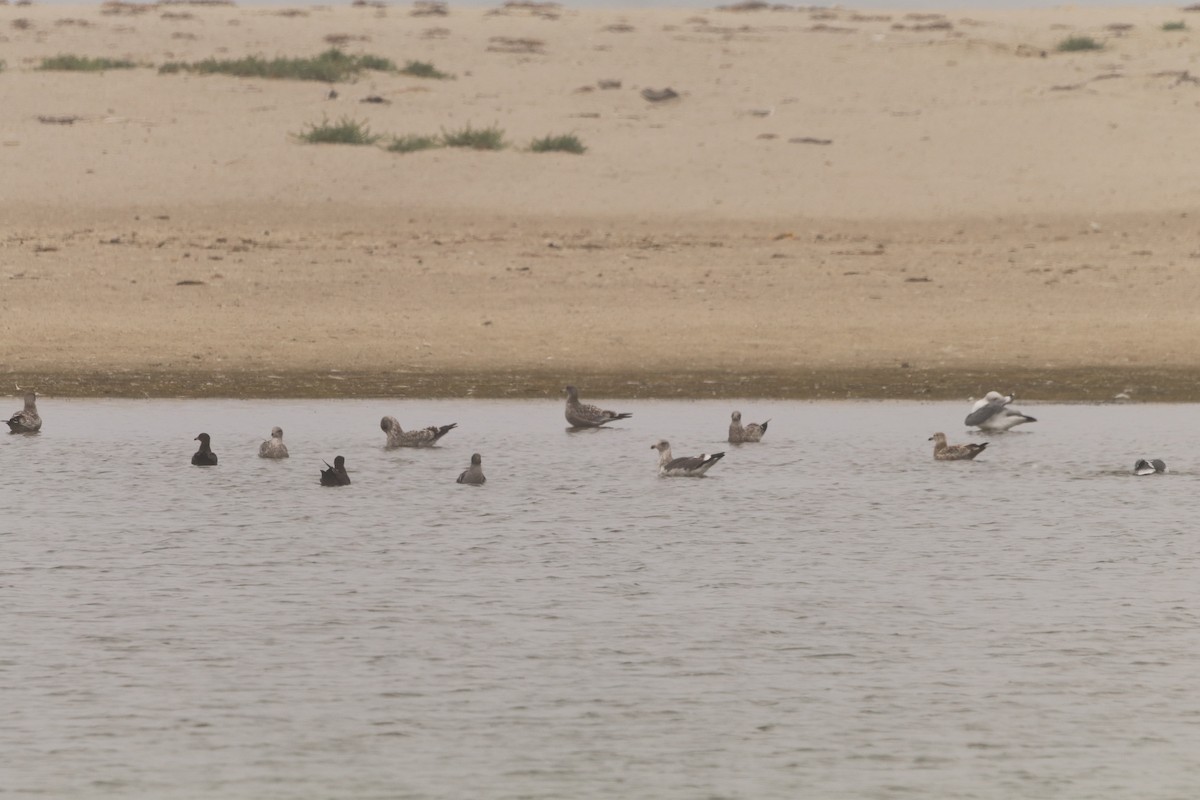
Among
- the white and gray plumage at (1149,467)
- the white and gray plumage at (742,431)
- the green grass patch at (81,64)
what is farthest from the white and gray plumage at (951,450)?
the green grass patch at (81,64)

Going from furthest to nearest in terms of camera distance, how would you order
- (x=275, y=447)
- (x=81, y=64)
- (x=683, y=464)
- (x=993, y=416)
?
(x=81, y=64)
(x=993, y=416)
(x=275, y=447)
(x=683, y=464)

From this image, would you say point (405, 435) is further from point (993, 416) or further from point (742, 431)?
point (993, 416)

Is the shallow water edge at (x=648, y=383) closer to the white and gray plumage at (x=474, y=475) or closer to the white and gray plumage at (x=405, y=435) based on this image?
the white and gray plumage at (x=405, y=435)

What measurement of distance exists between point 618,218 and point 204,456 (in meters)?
14.3

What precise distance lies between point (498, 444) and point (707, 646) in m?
7.96

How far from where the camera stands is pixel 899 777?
762cm

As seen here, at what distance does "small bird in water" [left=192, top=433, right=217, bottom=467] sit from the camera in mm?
16094

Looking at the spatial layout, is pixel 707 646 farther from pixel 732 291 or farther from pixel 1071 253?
pixel 1071 253

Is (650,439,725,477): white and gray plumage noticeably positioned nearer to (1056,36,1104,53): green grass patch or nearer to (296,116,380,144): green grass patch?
(296,116,380,144): green grass patch

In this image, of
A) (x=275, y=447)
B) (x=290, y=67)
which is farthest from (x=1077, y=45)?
(x=275, y=447)

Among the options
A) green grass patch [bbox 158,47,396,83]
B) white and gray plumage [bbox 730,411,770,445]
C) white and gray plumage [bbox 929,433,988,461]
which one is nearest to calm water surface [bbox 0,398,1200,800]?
white and gray plumage [bbox 929,433,988,461]

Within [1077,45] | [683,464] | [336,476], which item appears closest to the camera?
[336,476]

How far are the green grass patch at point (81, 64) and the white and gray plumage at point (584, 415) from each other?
2244 cm

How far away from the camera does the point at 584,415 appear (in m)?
18.3
